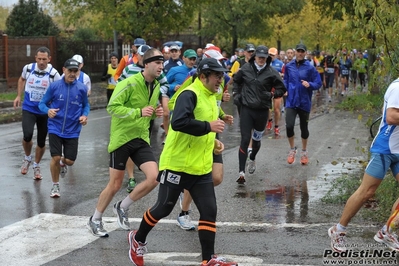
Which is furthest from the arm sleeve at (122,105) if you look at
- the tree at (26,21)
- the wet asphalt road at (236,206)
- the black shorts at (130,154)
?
the tree at (26,21)

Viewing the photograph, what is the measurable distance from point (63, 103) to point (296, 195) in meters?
3.31

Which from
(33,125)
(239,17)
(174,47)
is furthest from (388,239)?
(239,17)

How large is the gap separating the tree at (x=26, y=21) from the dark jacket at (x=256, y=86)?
82.7ft

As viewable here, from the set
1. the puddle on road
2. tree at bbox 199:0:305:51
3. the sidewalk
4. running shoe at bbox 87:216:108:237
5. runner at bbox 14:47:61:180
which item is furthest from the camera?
tree at bbox 199:0:305:51

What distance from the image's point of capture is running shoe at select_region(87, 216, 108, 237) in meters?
7.87

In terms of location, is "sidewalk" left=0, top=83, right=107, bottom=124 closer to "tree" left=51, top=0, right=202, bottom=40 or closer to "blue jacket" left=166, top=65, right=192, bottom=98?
"tree" left=51, top=0, right=202, bottom=40

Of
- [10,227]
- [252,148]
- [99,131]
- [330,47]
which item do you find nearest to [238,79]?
[252,148]

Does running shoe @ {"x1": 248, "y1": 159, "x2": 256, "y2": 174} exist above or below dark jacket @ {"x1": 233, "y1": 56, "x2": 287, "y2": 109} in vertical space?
below

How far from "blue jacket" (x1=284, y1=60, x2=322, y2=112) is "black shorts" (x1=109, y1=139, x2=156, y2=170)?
510cm

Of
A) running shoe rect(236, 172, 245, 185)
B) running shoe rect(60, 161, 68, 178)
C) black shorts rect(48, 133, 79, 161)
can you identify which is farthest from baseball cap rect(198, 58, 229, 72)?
running shoe rect(60, 161, 68, 178)

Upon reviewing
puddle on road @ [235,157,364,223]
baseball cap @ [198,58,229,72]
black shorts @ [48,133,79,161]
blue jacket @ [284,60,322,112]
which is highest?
baseball cap @ [198,58,229,72]

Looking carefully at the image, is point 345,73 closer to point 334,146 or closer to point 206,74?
point 334,146

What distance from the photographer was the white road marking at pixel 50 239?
278 inches

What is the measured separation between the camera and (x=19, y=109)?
73.6 feet
